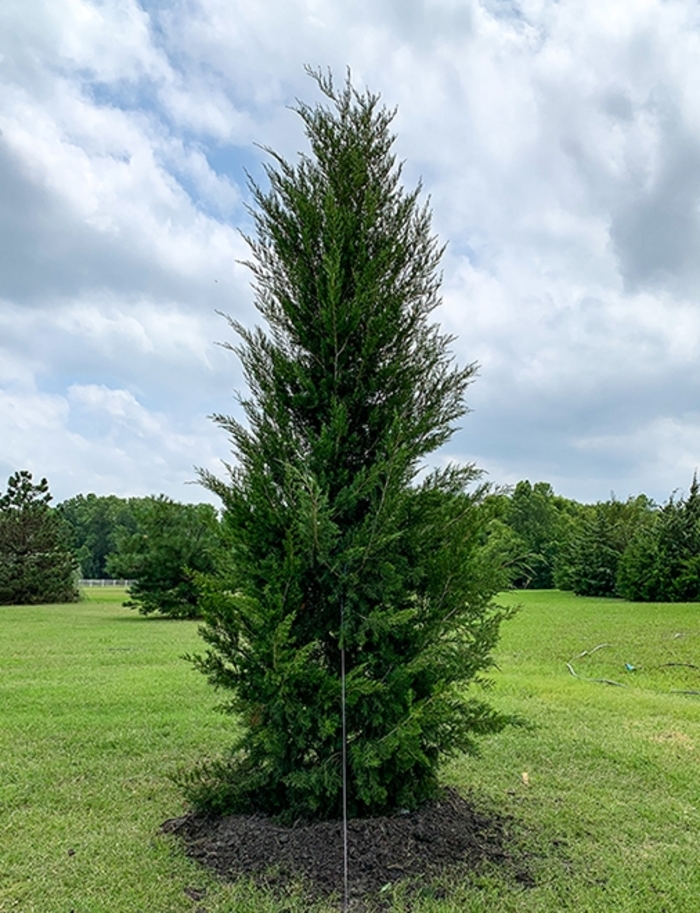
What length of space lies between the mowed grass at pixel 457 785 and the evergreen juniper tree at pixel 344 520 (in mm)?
653

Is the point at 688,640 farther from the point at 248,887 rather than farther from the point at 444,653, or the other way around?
the point at 248,887

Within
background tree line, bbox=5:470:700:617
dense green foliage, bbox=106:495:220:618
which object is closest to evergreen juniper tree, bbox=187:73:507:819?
background tree line, bbox=5:470:700:617

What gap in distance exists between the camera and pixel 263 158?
4.12 m

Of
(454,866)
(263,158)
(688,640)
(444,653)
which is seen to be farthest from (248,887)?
(688,640)

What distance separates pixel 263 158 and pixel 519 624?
15.1 meters

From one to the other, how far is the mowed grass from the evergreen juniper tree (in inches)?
25.7

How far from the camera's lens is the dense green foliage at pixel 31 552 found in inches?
1101

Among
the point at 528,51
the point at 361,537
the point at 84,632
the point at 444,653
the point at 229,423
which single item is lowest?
the point at 84,632

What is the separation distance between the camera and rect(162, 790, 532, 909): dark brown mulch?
311cm

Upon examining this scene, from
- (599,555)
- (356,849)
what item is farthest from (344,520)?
(599,555)

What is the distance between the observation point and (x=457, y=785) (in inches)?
182

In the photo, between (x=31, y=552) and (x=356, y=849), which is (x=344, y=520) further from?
(x=31, y=552)

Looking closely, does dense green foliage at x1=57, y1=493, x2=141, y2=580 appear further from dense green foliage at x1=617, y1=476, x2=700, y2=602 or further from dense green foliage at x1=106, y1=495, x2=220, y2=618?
dense green foliage at x1=617, y1=476, x2=700, y2=602

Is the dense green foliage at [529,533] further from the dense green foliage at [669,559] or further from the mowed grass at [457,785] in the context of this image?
the dense green foliage at [669,559]
